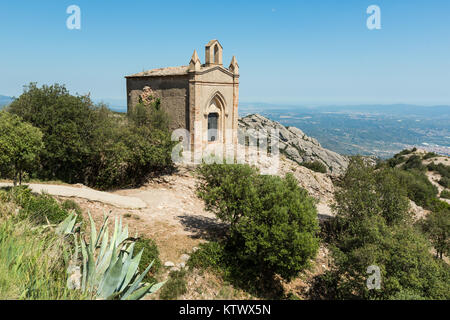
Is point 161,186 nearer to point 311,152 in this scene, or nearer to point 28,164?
point 28,164

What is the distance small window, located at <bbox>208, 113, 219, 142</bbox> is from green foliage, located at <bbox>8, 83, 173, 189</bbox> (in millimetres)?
4550

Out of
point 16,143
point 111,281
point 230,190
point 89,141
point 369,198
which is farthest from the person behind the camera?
point 89,141

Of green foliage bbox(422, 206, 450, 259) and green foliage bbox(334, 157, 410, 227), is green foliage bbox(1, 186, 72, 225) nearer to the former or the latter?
green foliage bbox(334, 157, 410, 227)

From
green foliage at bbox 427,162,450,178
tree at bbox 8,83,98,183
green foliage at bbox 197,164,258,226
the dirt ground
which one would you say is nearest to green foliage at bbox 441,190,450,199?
green foliage at bbox 427,162,450,178

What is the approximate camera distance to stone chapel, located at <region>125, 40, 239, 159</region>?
2561 cm

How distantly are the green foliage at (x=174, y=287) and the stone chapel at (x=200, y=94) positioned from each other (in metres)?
16.2

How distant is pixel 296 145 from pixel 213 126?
44.8m

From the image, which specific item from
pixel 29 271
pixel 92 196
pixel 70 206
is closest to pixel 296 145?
pixel 92 196

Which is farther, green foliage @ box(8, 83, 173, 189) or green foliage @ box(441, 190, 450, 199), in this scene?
green foliage @ box(441, 190, 450, 199)

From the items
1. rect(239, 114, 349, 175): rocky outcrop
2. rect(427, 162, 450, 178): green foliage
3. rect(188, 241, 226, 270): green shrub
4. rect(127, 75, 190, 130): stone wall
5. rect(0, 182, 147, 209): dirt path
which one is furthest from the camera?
rect(239, 114, 349, 175): rocky outcrop

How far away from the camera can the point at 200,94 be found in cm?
2573

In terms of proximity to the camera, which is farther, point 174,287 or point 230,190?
point 230,190

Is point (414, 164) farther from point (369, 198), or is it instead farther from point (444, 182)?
point (369, 198)
